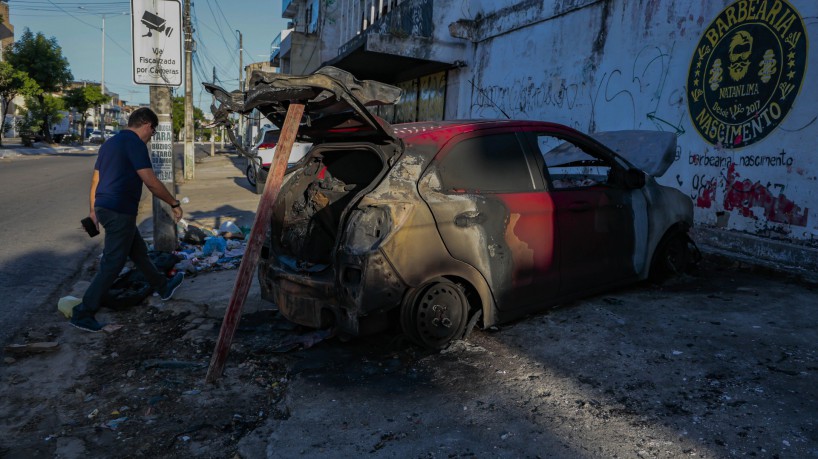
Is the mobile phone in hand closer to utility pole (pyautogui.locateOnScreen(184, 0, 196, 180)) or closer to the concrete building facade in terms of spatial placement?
the concrete building facade

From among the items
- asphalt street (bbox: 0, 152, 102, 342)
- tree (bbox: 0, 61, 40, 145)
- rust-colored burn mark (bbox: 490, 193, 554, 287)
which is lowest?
asphalt street (bbox: 0, 152, 102, 342)

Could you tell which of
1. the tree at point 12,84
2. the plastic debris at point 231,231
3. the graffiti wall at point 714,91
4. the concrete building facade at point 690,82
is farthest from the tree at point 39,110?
the graffiti wall at point 714,91

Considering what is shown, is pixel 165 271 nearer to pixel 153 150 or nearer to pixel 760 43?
pixel 153 150

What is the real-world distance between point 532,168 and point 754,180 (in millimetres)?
3640

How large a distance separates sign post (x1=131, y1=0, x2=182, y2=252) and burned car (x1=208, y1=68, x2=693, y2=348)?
3.10 metres

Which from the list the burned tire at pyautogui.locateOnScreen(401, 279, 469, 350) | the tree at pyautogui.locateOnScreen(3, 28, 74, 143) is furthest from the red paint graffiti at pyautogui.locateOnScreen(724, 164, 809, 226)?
the tree at pyautogui.locateOnScreen(3, 28, 74, 143)

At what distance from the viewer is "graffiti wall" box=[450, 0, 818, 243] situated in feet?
20.2

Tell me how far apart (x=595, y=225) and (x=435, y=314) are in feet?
5.43

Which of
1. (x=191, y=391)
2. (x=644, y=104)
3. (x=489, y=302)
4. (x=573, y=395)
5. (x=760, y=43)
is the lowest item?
(x=191, y=391)

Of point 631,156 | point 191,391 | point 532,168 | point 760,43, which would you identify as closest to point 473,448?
point 191,391

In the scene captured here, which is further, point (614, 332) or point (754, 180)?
point (754, 180)

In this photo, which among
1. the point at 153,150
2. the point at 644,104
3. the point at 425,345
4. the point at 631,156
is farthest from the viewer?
the point at 644,104

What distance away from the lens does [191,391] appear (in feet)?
12.1

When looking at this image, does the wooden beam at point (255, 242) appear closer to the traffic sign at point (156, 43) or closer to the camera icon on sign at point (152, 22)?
the traffic sign at point (156, 43)
